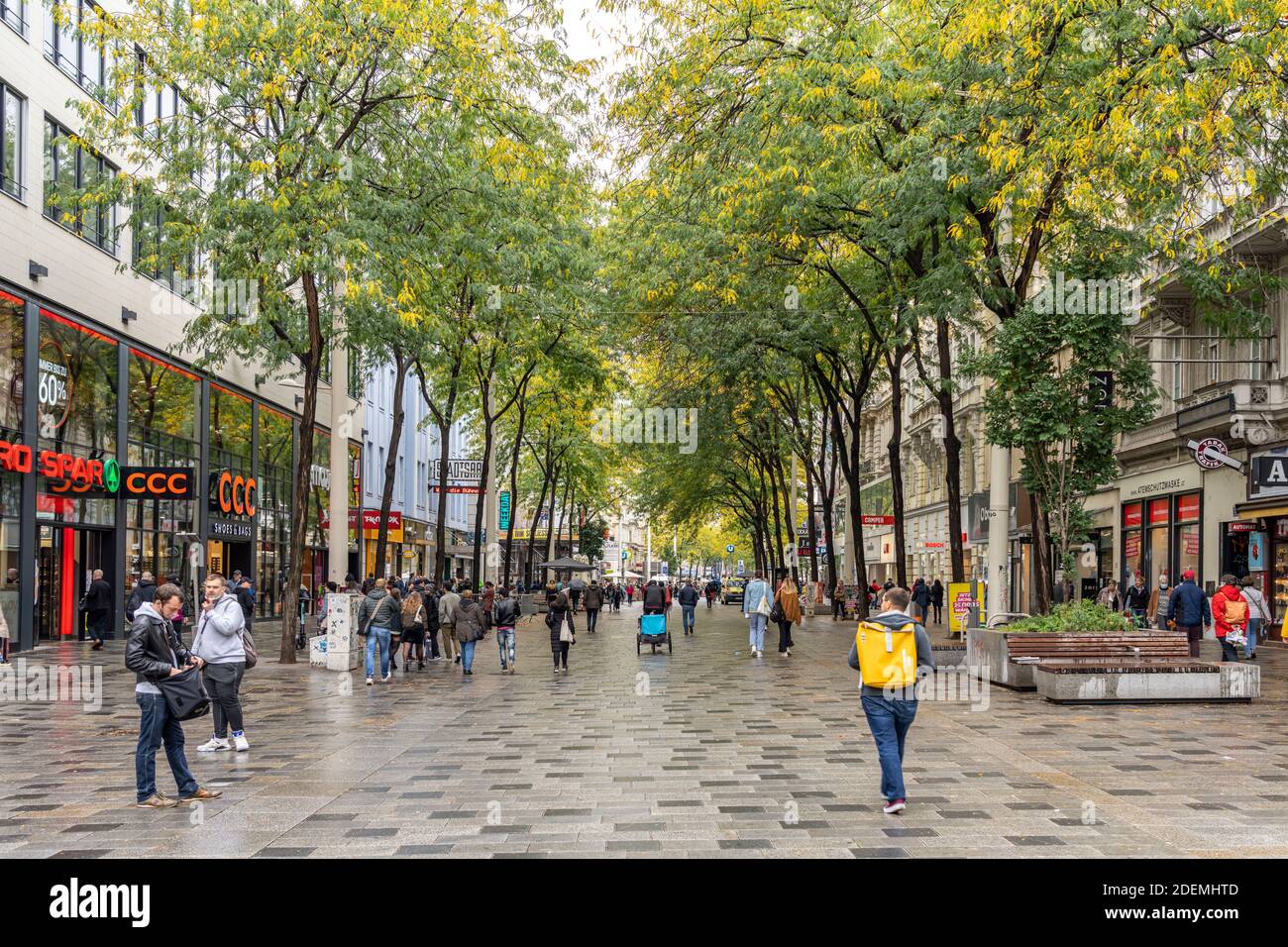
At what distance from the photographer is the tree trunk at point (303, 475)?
2081cm

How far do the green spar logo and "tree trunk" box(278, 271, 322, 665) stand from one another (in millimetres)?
6817

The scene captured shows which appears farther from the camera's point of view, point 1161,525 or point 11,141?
point 1161,525

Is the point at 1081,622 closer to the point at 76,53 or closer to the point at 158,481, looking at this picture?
the point at 158,481

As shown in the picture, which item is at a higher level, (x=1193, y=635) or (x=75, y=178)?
(x=75, y=178)

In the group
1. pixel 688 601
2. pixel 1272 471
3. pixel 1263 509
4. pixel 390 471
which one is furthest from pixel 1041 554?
pixel 688 601

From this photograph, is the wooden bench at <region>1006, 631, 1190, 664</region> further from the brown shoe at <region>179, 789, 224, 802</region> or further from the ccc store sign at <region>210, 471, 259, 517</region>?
the ccc store sign at <region>210, 471, 259, 517</region>

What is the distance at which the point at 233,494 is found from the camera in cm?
3488

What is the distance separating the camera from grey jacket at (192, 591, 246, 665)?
446 inches

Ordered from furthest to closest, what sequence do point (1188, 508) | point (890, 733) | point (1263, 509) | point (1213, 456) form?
point (1188, 508)
point (1213, 456)
point (1263, 509)
point (890, 733)

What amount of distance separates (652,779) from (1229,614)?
43.5 feet

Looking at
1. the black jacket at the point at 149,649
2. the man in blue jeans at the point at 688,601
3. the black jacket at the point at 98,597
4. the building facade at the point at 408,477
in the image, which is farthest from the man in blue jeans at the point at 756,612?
the building facade at the point at 408,477

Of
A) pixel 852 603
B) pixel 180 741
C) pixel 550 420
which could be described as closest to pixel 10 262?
pixel 180 741

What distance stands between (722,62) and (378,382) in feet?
131

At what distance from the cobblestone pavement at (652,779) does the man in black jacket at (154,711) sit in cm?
22
